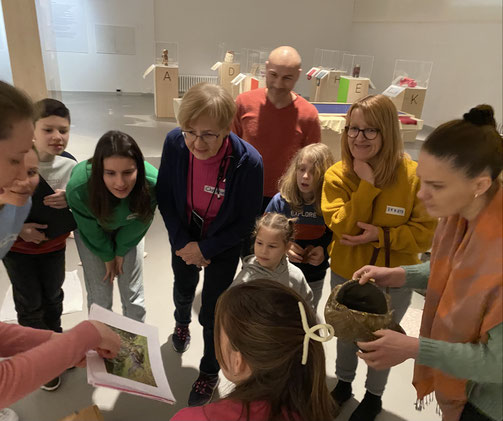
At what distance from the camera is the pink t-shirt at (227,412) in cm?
91

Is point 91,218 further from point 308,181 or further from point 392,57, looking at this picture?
point 392,57

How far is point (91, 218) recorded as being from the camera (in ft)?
5.85

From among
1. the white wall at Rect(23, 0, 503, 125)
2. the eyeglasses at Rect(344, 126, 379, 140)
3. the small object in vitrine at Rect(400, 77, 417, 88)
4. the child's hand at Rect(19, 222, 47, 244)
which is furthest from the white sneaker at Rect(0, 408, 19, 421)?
the white wall at Rect(23, 0, 503, 125)

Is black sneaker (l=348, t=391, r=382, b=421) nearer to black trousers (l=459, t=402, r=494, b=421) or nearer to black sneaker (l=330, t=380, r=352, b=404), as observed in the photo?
black sneaker (l=330, t=380, r=352, b=404)

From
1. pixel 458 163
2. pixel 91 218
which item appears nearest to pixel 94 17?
pixel 91 218

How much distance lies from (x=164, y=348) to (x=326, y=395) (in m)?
1.55

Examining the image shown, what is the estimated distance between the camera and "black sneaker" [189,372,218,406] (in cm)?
192

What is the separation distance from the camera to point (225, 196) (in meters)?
1.77

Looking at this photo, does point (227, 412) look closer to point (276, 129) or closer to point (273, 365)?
point (273, 365)

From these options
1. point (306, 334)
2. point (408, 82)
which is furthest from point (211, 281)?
point (408, 82)

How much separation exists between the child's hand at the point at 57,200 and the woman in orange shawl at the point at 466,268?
1.45m

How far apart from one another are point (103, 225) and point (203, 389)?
37.5 inches

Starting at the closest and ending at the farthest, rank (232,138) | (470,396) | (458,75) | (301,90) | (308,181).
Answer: (470,396) → (232,138) → (308,181) → (458,75) → (301,90)

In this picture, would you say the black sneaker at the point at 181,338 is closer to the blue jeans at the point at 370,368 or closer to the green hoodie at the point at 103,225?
the green hoodie at the point at 103,225
